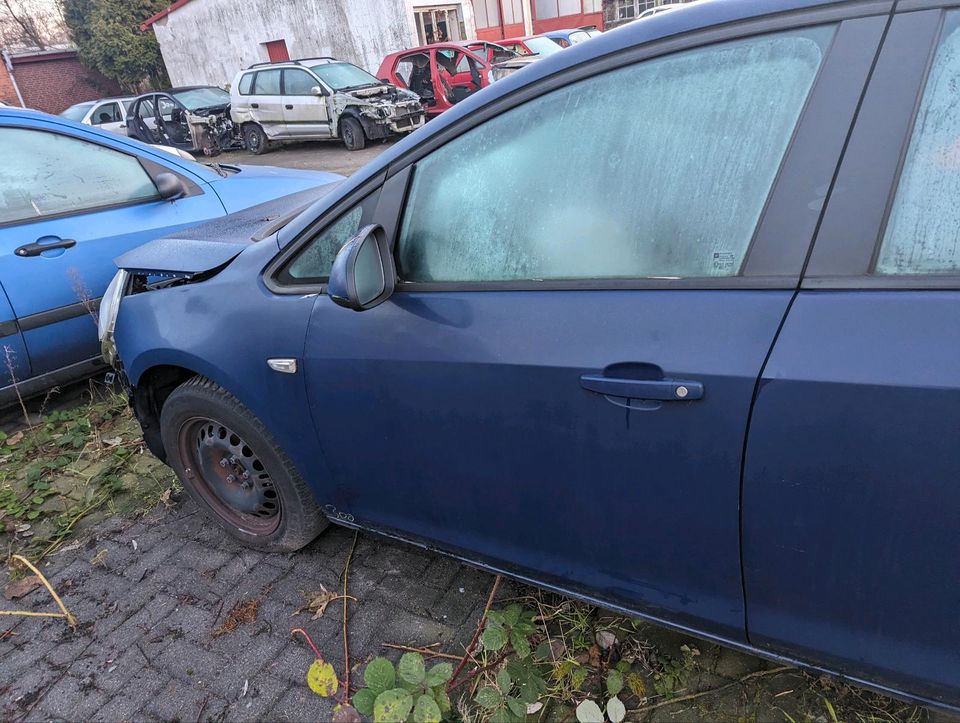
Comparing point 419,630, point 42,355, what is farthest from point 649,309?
point 42,355

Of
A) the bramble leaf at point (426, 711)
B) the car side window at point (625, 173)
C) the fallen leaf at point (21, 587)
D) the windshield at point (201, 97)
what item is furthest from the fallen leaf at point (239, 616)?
the windshield at point (201, 97)

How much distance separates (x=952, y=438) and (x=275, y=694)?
191 cm

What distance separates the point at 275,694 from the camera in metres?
2.06

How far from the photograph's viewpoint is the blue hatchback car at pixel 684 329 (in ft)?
4.16

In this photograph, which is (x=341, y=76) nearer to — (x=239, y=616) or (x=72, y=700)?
(x=239, y=616)

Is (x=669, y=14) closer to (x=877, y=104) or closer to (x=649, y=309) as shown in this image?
(x=877, y=104)

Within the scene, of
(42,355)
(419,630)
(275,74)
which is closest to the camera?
(419,630)

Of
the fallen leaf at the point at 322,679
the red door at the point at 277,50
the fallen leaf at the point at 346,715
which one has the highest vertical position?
the red door at the point at 277,50

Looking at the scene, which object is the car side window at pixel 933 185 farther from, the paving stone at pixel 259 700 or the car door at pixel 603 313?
the paving stone at pixel 259 700

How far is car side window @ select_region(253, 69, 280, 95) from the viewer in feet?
44.8

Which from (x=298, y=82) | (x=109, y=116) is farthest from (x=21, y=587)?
(x=109, y=116)

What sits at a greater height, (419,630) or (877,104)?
(877,104)

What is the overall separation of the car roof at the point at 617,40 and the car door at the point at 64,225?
2.45 m

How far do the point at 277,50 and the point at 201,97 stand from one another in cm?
798
